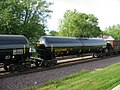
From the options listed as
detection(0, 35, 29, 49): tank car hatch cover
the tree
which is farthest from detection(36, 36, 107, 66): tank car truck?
the tree

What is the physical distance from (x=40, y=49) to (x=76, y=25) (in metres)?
55.0

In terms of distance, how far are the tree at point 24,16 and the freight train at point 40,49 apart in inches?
556

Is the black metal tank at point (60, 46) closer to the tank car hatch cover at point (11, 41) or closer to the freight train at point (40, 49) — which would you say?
the freight train at point (40, 49)

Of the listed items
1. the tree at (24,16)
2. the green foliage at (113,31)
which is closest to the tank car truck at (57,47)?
the tree at (24,16)

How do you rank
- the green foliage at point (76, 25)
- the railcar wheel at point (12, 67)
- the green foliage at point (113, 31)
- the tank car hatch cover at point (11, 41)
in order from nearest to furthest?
the tank car hatch cover at point (11, 41), the railcar wheel at point (12, 67), the green foliage at point (76, 25), the green foliage at point (113, 31)

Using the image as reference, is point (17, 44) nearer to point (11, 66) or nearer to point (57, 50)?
point (11, 66)

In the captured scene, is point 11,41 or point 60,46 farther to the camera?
point 60,46

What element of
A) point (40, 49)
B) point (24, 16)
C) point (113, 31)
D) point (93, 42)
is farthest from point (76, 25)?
point (113, 31)

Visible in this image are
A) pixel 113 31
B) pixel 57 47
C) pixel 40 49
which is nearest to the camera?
pixel 40 49

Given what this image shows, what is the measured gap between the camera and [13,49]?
2153cm

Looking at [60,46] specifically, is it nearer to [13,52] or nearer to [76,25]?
[13,52]

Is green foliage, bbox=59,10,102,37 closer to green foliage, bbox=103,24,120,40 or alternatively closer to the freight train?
the freight train

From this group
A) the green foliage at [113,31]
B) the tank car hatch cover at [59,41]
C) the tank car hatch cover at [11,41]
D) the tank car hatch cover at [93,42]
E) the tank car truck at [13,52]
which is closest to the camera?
the tank car hatch cover at [11,41]

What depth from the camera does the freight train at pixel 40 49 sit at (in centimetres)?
2130
